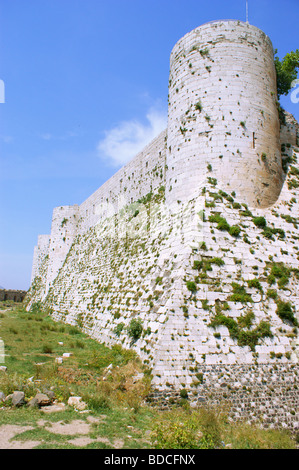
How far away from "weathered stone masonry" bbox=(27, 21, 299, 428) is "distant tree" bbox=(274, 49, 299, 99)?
558 centimetres

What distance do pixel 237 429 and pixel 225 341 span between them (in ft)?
7.39

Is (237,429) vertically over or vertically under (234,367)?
under

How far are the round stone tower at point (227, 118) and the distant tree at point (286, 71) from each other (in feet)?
22.1

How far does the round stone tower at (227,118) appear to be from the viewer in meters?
11.9

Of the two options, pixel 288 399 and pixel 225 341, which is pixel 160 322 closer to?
pixel 225 341

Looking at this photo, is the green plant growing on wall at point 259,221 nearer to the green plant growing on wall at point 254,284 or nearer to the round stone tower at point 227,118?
the round stone tower at point 227,118

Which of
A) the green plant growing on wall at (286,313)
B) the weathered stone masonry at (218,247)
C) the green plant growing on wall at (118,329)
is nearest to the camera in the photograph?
the weathered stone masonry at (218,247)

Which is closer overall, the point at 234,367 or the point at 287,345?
the point at 234,367

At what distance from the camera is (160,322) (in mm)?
9055

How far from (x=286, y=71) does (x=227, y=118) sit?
12193 mm

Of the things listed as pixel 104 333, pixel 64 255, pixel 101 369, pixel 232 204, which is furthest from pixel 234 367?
pixel 64 255

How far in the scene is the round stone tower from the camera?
11938mm

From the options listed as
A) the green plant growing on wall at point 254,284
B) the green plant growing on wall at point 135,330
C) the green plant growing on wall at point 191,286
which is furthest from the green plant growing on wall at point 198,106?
the green plant growing on wall at point 135,330

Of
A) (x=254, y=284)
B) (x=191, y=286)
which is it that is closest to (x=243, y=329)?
(x=254, y=284)
